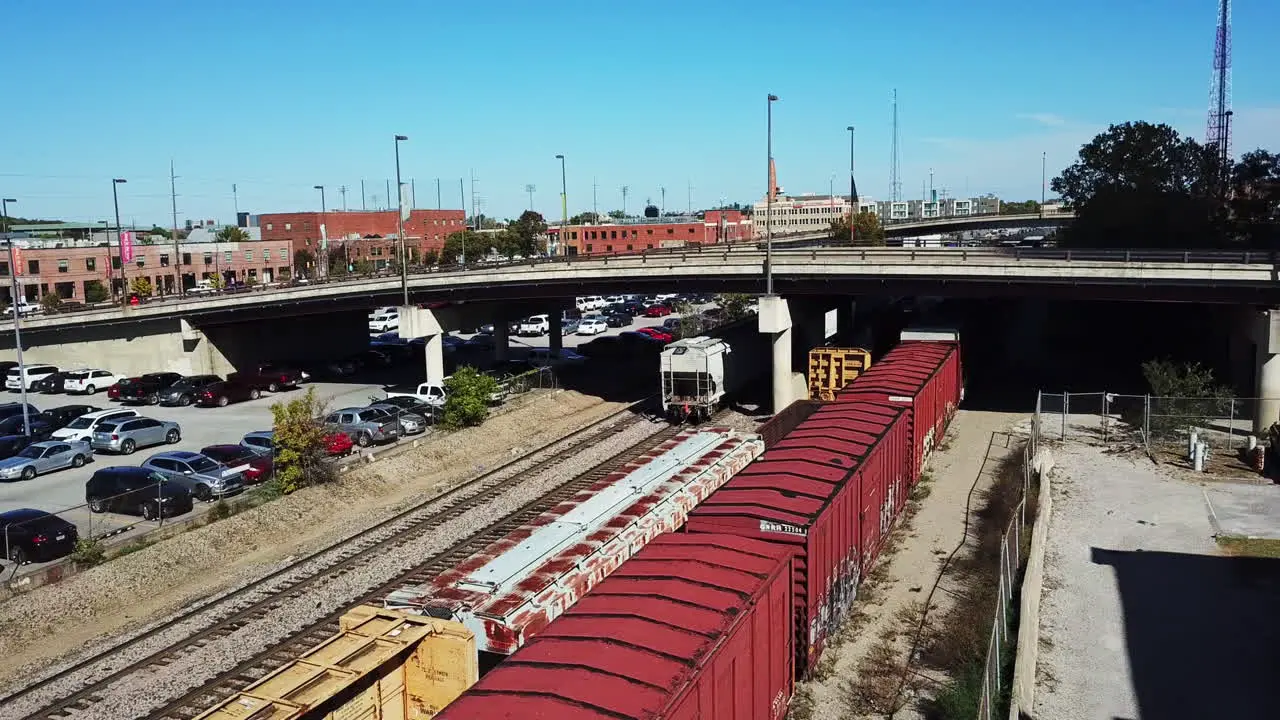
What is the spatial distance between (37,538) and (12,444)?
15.6 metres

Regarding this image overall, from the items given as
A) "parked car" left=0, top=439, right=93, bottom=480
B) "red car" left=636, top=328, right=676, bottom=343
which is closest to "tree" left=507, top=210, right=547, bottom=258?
"red car" left=636, top=328, right=676, bottom=343

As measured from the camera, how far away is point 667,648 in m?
10.9

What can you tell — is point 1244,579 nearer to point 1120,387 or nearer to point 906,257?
point 906,257

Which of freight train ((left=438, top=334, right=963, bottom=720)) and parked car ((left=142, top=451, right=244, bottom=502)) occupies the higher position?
freight train ((left=438, top=334, right=963, bottom=720))

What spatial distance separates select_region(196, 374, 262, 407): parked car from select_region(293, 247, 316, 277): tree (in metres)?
69.2

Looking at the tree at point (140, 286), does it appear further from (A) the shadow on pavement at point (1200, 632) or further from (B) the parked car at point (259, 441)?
(A) the shadow on pavement at point (1200, 632)

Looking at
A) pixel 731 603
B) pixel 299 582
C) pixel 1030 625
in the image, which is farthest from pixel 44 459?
pixel 1030 625

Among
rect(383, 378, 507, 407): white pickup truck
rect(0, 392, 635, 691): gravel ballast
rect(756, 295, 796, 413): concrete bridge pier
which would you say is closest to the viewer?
rect(0, 392, 635, 691): gravel ballast

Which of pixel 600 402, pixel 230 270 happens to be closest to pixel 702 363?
pixel 600 402

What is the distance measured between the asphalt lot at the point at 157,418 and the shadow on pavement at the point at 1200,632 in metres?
23.3

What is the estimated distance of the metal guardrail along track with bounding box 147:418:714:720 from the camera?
54.6ft

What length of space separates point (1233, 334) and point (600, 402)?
27.9 m

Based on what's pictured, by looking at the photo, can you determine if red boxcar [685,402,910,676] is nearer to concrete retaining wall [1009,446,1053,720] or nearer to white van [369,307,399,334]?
concrete retaining wall [1009,446,1053,720]

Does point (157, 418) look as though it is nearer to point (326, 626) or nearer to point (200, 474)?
point (200, 474)
